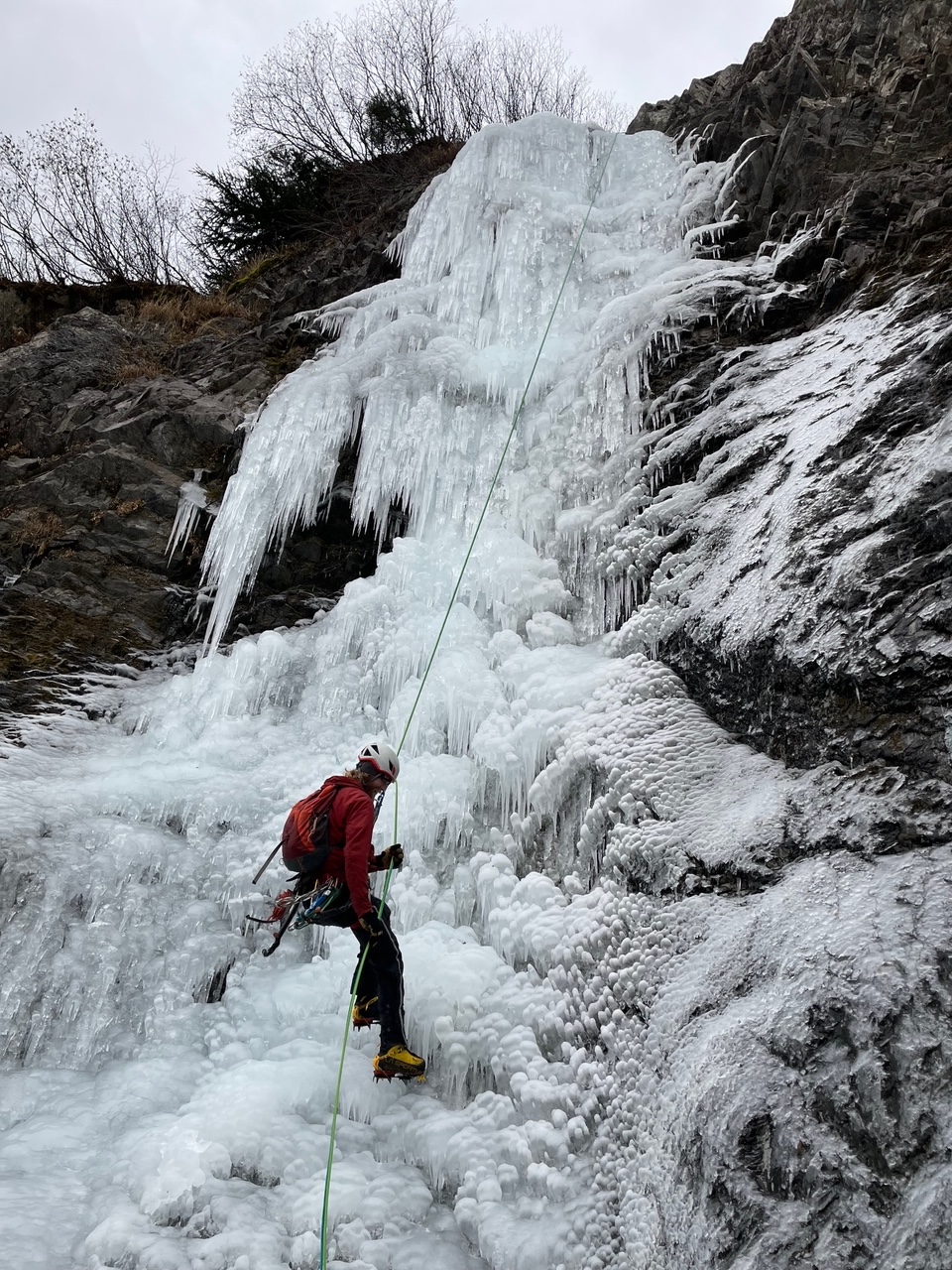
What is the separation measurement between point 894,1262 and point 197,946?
3.07m

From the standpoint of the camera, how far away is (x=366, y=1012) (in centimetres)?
340

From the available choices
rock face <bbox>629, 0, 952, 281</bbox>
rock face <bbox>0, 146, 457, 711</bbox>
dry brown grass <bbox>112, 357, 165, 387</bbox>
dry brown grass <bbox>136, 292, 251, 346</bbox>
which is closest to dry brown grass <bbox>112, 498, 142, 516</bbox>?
rock face <bbox>0, 146, 457, 711</bbox>

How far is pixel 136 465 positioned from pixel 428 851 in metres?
4.51

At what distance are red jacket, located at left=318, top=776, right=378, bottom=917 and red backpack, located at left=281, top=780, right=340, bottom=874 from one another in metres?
0.02

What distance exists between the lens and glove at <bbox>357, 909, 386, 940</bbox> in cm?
328

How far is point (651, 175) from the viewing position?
7.74 metres

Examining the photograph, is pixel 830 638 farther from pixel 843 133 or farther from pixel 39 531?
pixel 39 531

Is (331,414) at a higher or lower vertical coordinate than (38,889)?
higher

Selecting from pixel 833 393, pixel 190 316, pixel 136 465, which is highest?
pixel 190 316

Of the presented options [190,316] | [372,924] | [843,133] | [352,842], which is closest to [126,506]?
[190,316]

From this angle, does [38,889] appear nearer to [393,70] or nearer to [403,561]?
[403,561]

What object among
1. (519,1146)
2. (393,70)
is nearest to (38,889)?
(519,1146)

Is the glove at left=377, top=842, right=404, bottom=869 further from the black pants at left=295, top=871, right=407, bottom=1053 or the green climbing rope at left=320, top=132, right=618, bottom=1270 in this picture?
the black pants at left=295, top=871, right=407, bottom=1053

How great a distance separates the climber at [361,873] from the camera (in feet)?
10.8
